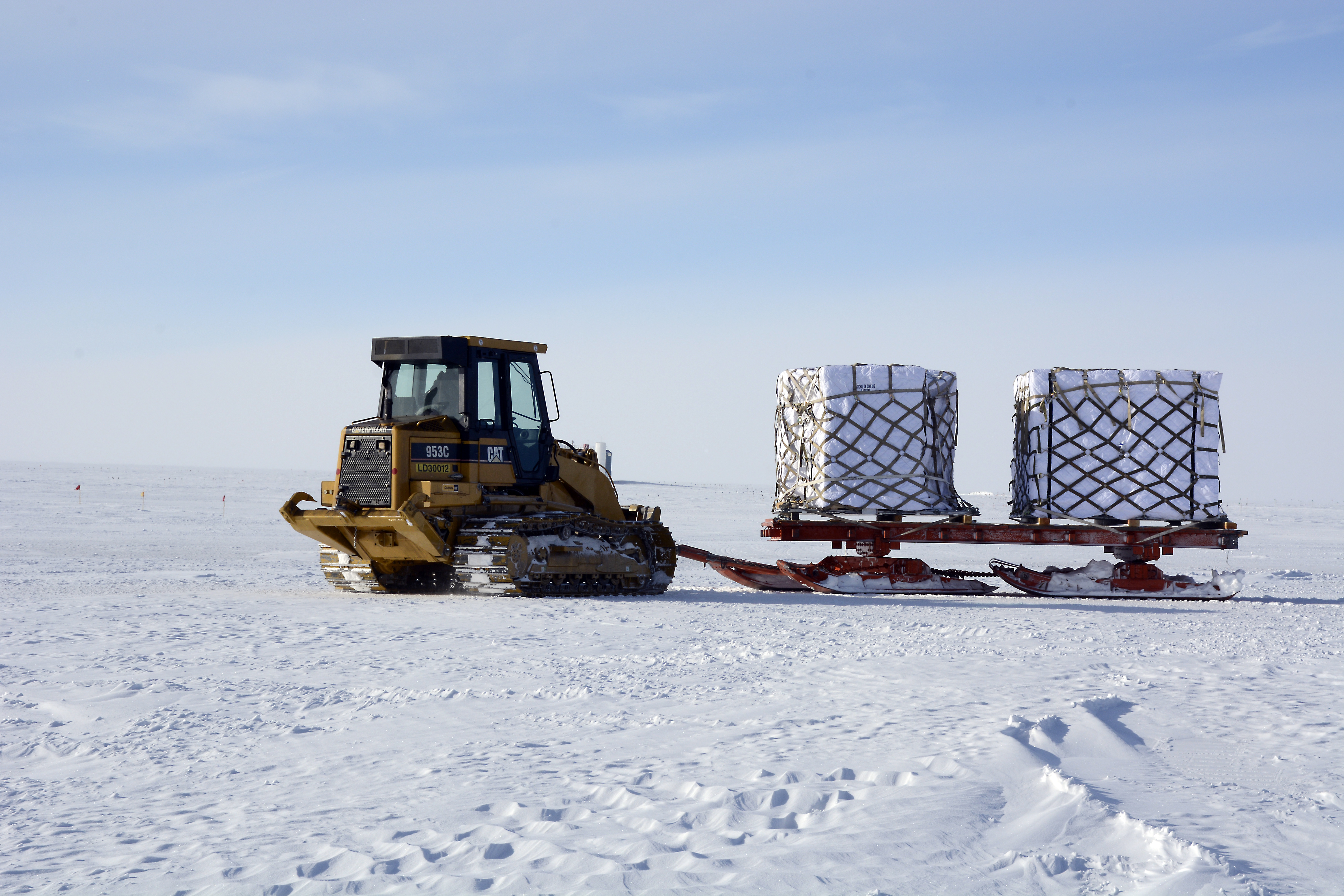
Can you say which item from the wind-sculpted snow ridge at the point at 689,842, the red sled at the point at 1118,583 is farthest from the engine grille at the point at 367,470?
the wind-sculpted snow ridge at the point at 689,842

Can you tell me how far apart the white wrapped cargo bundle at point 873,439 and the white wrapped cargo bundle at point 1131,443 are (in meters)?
1.37

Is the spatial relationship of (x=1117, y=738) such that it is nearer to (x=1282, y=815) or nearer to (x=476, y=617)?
(x=1282, y=815)

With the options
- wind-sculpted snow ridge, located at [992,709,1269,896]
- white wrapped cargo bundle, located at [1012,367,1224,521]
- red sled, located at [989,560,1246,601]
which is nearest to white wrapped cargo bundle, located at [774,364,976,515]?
white wrapped cargo bundle, located at [1012,367,1224,521]

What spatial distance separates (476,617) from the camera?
1253cm

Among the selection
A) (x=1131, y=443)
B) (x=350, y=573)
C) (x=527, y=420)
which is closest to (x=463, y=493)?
(x=527, y=420)

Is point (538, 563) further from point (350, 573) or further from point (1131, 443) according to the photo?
point (1131, 443)

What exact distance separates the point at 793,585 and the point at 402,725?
9.91 meters

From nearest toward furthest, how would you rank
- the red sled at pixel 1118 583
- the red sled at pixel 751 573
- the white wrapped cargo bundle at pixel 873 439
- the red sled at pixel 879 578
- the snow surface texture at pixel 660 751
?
the snow surface texture at pixel 660 751 → the white wrapped cargo bundle at pixel 873 439 → the red sled at pixel 1118 583 → the red sled at pixel 879 578 → the red sled at pixel 751 573

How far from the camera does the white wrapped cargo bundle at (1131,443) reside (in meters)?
15.1

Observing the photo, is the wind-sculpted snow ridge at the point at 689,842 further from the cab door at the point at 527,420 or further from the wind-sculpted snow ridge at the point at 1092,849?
the cab door at the point at 527,420

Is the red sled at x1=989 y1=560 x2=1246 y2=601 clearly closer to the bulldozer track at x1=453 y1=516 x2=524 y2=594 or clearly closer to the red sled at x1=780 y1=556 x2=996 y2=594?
the red sled at x1=780 y1=556 x2=996 y2=594

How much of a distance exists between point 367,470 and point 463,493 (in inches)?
46.4

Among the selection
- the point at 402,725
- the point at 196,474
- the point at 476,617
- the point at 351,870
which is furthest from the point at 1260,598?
the point at 196,474

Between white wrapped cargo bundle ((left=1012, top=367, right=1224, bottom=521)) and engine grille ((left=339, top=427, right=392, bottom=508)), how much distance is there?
8.26 m
